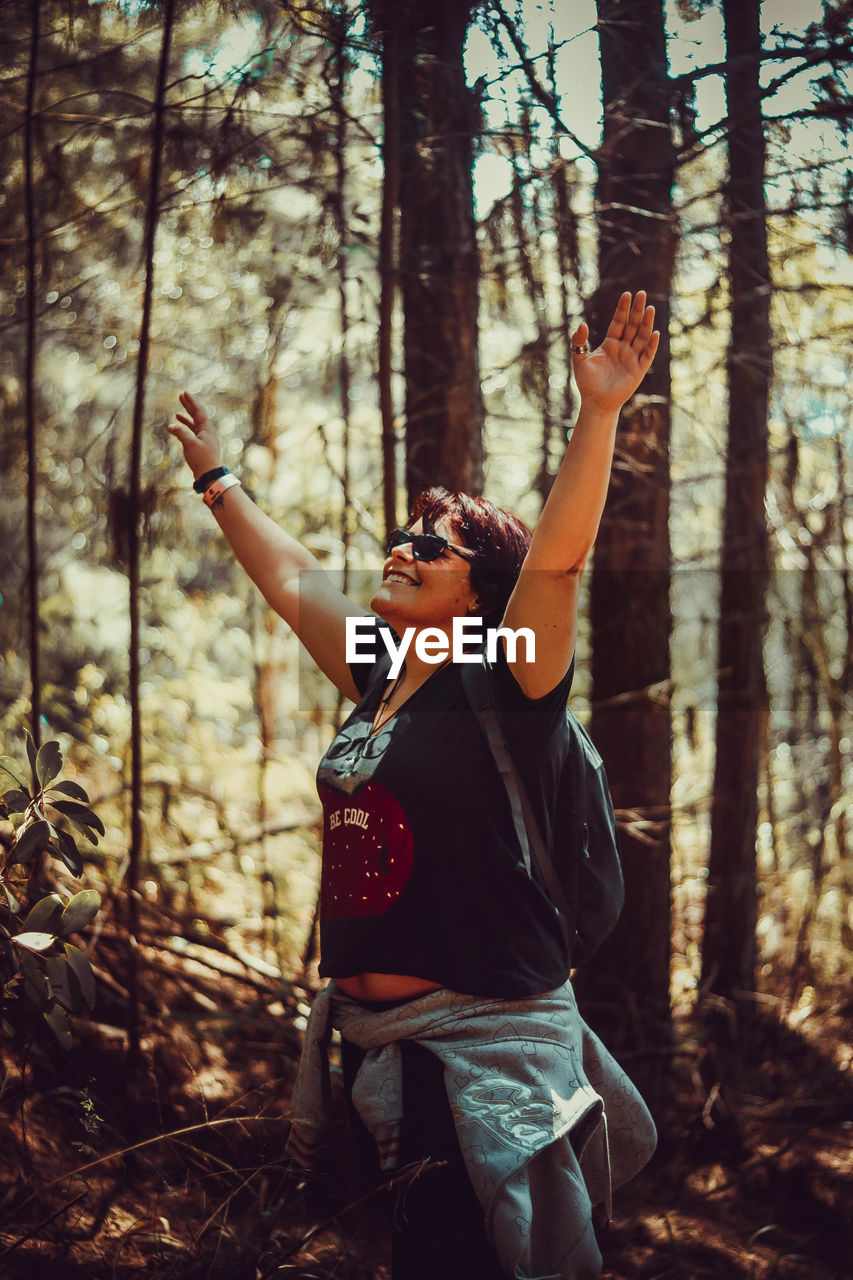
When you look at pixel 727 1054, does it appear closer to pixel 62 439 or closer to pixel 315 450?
pixel 315 450

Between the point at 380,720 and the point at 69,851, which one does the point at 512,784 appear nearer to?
the point at 380,720

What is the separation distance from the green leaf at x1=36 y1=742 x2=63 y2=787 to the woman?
0.59 metres

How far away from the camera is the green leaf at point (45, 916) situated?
198 centimetres

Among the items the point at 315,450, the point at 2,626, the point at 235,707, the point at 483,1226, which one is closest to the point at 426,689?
the point at 483,1226

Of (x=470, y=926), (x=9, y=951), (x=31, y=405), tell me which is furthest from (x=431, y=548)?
(x=31, y=405)

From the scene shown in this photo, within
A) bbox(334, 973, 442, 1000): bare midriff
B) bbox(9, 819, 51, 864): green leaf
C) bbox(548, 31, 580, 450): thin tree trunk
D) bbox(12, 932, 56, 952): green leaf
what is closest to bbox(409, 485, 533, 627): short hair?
bbox(334, 973, 442, 1000): bare midriff

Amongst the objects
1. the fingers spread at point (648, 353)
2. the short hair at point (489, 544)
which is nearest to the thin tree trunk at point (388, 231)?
the short hair at point (489, 544)

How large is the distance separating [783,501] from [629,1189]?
320 centimetres

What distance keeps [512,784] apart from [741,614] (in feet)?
→ 10.3

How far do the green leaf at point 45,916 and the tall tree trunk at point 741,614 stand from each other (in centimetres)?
317

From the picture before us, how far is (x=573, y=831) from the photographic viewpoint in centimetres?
195

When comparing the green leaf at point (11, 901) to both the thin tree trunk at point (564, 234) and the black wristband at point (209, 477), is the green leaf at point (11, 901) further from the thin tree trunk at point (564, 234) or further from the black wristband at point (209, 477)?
the thin tree trunk at point (564, 234)

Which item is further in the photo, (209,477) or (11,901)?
(209,477)

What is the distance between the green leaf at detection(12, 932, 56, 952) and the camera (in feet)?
6.33
